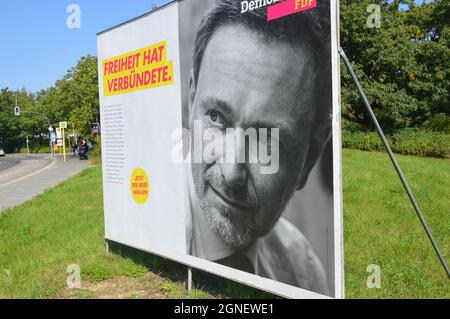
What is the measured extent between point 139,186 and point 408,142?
19347mm

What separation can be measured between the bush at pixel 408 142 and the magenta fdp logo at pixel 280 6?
62.9ft

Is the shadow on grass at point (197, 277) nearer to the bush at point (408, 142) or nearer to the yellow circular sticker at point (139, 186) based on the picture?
the yellow circular sticker at point (139, 186)

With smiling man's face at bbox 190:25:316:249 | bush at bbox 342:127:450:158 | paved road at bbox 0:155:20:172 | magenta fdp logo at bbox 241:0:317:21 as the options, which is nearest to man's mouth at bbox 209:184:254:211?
smiling man's face at bbox 190:25:316:249

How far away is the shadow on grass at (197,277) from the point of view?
4586 millimetres

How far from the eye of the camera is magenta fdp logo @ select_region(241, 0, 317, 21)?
3.37m

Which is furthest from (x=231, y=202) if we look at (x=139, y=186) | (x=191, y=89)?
(x=139, y=186)

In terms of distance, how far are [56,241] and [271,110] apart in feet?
16.3

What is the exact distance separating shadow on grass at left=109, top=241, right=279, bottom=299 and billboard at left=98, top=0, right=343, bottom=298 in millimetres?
395

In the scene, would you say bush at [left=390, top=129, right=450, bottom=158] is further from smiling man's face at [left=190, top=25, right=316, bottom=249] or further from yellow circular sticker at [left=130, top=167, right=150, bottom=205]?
smiling man's face at [left=190, top=25, right=316, bottom=249]

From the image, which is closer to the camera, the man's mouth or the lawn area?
the man's mouth

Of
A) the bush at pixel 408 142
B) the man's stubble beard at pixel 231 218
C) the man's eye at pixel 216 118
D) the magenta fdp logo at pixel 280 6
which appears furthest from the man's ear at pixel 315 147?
the bush at pixel 408 142

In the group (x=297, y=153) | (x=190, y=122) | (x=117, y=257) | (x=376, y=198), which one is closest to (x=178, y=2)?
(x=190, y=122)

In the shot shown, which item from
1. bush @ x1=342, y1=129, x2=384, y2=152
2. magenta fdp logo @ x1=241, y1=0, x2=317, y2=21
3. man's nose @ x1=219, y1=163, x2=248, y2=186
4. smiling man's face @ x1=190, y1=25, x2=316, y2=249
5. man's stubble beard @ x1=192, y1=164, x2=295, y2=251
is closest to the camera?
magenta fdp logo @ x1=241, y1=0, x2=317, y2=21

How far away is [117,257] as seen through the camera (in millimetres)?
6184
